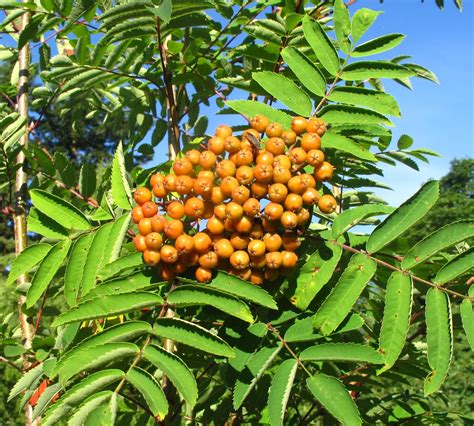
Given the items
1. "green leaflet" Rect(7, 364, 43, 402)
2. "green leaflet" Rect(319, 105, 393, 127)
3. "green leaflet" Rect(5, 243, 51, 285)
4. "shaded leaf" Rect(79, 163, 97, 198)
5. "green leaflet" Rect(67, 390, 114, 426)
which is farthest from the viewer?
"shaded leaf" Rect(79, 163, 97, 198)

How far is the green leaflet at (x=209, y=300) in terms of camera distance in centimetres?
117

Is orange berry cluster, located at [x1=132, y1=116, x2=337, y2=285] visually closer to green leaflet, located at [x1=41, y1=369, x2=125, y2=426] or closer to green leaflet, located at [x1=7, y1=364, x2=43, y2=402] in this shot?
green leaflet, located at [x1=41, y1=369, x2=125, y2=426]

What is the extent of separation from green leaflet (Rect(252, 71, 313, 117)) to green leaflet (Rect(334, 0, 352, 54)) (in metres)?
0.22

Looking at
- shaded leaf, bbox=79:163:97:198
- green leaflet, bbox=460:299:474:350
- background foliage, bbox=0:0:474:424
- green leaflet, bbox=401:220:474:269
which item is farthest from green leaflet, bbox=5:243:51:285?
green leaflet, bbox=460:299:474:350

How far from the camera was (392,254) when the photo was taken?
1411 millimetres

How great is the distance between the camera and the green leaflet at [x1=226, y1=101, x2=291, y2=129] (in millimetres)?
1458

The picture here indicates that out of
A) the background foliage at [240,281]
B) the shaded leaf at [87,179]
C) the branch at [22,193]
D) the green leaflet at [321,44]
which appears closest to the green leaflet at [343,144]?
the background foliage at [240,281]

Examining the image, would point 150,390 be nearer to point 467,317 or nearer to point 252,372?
point 252,372

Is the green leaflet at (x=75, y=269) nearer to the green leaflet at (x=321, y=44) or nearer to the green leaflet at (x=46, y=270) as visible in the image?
the green leaflet at (x=46, y=270)

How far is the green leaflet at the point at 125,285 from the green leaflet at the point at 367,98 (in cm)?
73

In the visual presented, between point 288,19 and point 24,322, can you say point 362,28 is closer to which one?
point 288,19

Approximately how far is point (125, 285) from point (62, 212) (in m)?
0.37

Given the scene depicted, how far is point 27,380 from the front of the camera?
176 cm

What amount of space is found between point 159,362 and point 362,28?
3.64 ft
